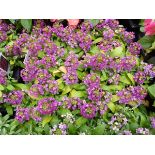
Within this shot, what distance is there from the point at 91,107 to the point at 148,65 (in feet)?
1.29

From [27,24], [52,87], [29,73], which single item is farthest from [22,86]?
[27,24]

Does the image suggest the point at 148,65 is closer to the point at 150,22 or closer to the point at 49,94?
the point at 150,22

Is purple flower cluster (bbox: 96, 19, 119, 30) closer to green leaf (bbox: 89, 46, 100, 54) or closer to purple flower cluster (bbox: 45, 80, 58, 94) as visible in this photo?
green leaf (bbox: 89, 46, 100, 54)

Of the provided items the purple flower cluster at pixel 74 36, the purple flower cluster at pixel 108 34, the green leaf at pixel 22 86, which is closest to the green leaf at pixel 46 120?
the green leaf at pixel 22 86

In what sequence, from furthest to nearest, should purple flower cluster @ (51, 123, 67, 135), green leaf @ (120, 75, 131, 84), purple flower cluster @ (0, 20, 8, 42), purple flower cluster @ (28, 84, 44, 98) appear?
purple flower cluster @ (0, 20, 8, 42) < green leaf @ (120, 75, 131, 84) < purple flower cluster @ (28, 84, 44, 98) < purple flower cluster @ (51, 123, 67, 135)

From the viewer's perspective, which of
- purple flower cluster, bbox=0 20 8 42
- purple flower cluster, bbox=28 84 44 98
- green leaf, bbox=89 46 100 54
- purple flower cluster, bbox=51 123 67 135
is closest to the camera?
purple flower cluster, bbox=51 123 67 135

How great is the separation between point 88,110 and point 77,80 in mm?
179

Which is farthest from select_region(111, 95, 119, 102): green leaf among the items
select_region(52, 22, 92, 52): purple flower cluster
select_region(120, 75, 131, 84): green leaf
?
select_region(52, 22, 92, 52): purple flower cluster

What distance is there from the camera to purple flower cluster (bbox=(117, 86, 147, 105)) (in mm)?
2057

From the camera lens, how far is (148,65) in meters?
2.21

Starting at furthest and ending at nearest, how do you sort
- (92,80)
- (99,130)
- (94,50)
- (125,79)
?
(94,50)
(125,79)
(92,80)
(99,130)

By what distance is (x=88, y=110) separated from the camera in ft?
6.57

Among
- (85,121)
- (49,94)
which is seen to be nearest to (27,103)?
(49,94)

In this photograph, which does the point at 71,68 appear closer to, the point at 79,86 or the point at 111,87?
the point at 79,86
